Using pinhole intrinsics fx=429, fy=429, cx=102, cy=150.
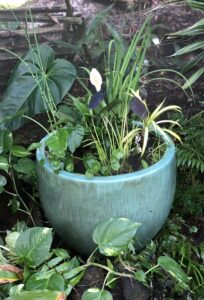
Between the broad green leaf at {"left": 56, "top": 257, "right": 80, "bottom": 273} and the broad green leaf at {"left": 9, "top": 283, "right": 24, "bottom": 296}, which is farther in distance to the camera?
the broad green leaf at {"left": 56, "top": 257, "right": 80, "bottom": 273}

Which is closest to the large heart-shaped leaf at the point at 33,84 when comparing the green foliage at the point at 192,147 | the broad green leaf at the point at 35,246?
the green foliage at the point at 192,147

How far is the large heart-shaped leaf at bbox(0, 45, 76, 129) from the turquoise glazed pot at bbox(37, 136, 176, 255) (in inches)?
16.9

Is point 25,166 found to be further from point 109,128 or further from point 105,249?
point 105,249

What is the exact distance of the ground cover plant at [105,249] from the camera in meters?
1.33

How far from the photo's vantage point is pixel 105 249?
51.9 inches

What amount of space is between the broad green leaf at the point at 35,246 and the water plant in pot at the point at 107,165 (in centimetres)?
17

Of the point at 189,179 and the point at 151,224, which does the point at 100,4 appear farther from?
the point at 151,224

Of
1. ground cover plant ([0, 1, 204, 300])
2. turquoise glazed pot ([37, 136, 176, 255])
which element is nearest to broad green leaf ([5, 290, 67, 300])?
ground cover plant ([0, 1, 204, 300])

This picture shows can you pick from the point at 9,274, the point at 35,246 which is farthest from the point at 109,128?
the point at 9,274

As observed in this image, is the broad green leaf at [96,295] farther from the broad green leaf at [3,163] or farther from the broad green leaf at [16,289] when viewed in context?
the broad green leaf at [3,163]

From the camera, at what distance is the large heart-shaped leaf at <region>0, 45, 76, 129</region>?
1924 mm

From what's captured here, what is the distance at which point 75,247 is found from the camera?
5.38 ft

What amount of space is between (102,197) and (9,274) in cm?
38

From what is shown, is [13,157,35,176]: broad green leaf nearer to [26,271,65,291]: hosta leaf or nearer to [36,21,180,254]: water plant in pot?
[36,21,180,254]: water plant in pot
